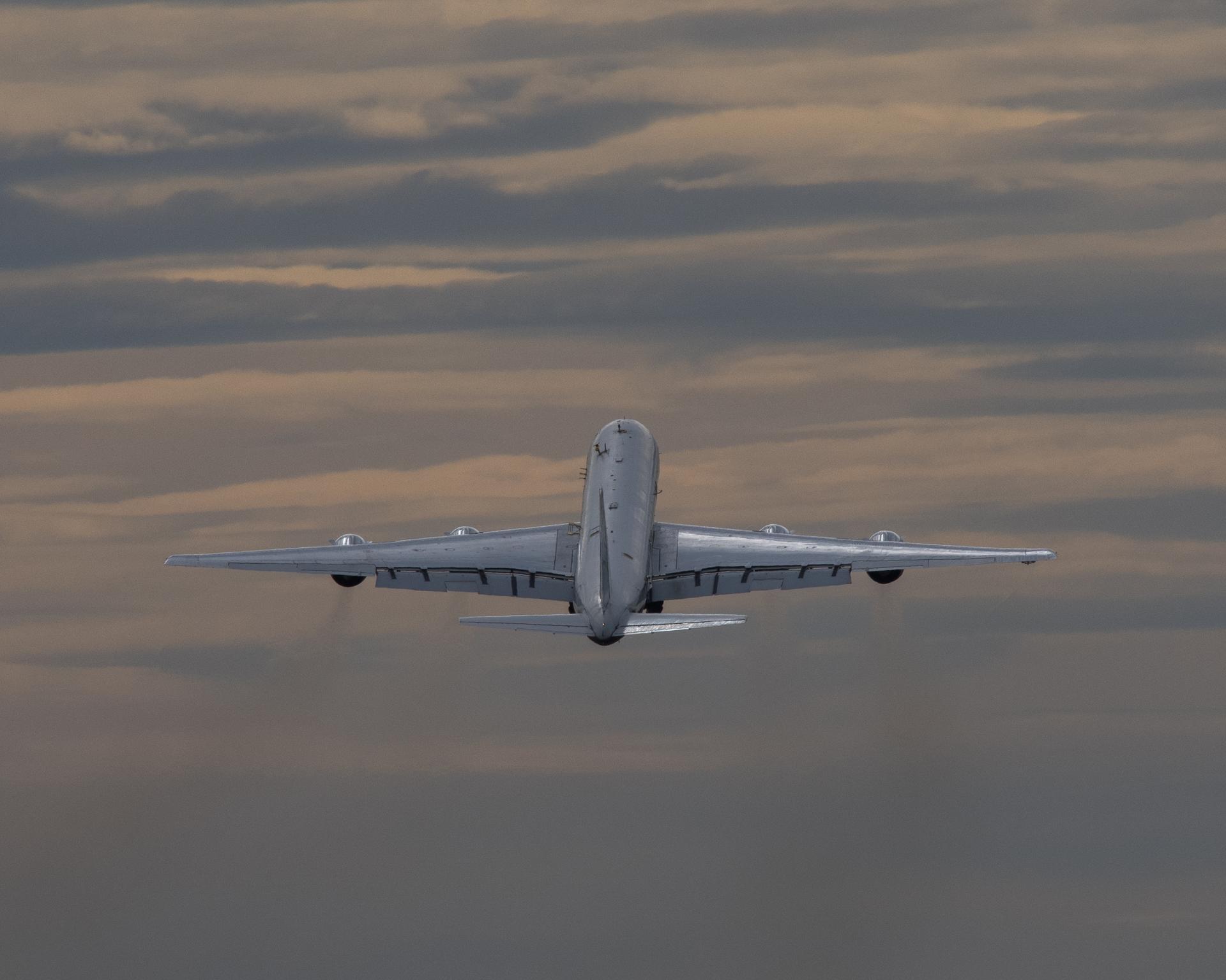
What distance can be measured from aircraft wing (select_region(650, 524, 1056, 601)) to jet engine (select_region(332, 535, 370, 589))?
1847cm

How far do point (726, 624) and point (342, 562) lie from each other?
109 feet

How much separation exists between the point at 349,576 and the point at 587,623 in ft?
81.3

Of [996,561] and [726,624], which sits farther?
[996,561]

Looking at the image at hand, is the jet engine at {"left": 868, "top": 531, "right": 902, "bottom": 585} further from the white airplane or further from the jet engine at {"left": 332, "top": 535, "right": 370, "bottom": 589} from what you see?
the jet engine at {"left": 332, "top": 535, "right": 370, "bottom": 589}

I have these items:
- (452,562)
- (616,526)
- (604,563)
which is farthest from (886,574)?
(452,562)

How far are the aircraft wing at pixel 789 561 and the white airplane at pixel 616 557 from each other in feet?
0.18

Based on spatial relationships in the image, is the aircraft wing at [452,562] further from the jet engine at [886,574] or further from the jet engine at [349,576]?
the jet engine at [886,574]

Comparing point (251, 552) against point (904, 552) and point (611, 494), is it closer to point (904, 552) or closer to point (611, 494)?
point (611, 494)

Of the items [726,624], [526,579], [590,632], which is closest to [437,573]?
[526,579]

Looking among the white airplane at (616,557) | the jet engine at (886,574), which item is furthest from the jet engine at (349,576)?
the jet engine at (886,574)

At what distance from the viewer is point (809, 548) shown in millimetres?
156000

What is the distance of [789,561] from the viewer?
6102 inches

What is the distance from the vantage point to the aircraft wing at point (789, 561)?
155 m

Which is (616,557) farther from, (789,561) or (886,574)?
(886,574)
